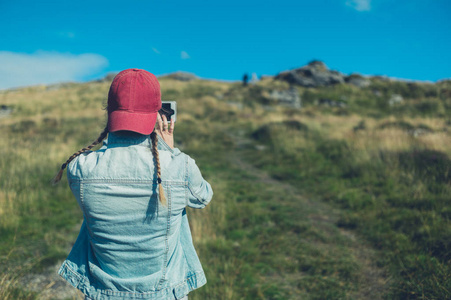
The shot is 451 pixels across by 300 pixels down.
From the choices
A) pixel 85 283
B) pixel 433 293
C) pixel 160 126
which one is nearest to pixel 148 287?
pixel 85 283

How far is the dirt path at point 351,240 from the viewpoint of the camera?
11.0ft

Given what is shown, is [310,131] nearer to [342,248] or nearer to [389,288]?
[342,248]

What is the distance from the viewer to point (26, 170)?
702cm

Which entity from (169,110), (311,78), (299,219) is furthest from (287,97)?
(169,110)

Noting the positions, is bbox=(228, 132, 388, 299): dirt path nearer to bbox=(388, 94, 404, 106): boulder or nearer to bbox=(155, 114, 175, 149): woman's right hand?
bbox=(155, 114, 175, 149): woman's right hand

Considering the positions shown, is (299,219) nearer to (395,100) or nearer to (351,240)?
(351,240)

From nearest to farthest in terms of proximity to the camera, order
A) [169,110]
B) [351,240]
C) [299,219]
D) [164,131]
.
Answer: [164,131], [169,110], [351,240], [299,219]

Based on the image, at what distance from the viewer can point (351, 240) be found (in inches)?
179

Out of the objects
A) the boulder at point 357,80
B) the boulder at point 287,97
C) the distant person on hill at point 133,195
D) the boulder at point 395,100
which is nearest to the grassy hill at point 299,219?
the distant person on hill at point 133,195

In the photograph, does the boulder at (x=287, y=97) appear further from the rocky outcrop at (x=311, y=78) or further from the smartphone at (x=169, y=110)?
the smartphone at (x=169, y=110)

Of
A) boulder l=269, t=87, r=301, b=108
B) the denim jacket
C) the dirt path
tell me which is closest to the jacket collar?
the denim jacket

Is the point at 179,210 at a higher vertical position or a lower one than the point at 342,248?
higher

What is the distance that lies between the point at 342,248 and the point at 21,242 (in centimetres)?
498

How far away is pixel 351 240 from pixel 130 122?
440cm
